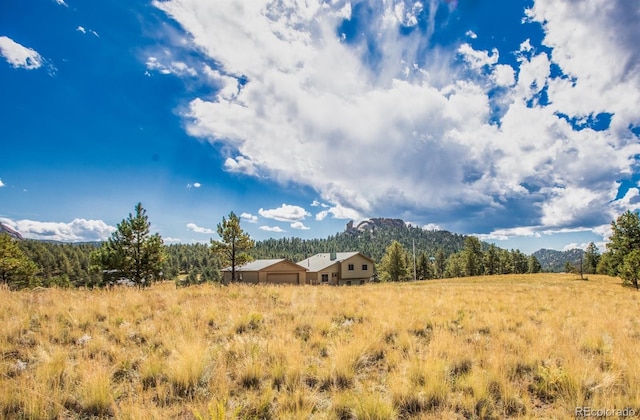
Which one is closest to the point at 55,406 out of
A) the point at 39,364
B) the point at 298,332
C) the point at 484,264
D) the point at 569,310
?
the point at 39,364

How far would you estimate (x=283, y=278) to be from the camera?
5181 centimetres

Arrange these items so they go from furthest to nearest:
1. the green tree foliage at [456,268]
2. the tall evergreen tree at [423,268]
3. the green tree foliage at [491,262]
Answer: the green tree foliage at [456,268] → the tall evergreen tree at [423,268] → the green tree foliage at [491,262]

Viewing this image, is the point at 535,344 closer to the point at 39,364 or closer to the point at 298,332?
the point at 298,332

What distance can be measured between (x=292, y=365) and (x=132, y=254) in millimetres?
40903

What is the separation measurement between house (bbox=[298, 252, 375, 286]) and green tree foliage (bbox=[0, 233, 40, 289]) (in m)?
39.8

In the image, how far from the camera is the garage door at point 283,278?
5112cm

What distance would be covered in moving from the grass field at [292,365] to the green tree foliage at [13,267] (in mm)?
38589

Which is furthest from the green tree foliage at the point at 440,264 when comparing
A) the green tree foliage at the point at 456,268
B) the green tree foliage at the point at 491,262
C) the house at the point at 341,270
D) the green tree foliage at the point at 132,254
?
the green tree foliage at the point at 132,254


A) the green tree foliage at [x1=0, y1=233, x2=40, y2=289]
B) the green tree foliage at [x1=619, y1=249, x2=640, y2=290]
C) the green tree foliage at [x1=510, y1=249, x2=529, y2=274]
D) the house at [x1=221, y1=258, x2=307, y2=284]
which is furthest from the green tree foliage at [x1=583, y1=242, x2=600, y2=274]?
the green tree foliage at [x1=0, y1=233, x2=40, y2=289]

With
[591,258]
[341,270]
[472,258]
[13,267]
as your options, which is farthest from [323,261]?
[591,258]

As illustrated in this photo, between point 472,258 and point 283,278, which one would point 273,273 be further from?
point 472,258

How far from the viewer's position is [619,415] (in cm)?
371

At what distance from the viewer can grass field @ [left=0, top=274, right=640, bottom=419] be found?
12.6 ft

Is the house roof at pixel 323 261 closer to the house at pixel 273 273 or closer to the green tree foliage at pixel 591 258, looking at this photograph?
the house at pixel 273 273
